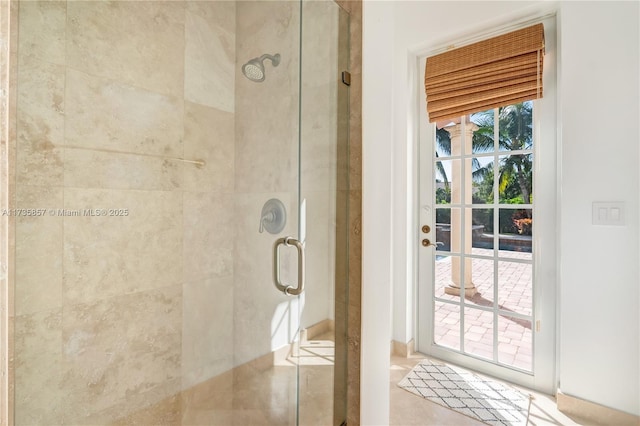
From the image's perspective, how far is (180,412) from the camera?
4.41ft

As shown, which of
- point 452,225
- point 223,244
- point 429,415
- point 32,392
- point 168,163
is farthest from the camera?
point 452,225

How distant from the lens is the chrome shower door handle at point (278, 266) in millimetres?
966

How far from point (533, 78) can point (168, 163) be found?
205 centimetres

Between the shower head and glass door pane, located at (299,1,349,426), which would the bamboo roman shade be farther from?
the shower head

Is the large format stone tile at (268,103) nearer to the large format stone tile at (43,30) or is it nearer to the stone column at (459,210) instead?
the large format stone tile at (43,30)

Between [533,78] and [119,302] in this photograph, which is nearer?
[119,302]

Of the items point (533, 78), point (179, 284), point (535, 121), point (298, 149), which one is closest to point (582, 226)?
point (535, 121)

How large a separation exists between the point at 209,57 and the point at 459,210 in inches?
70.4

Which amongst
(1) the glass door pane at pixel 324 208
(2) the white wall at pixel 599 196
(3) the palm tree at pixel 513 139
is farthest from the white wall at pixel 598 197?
(1) the glass door pane at pixel 324 208

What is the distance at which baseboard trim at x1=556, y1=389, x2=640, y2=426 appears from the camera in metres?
1.43

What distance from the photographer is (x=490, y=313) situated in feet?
6.51

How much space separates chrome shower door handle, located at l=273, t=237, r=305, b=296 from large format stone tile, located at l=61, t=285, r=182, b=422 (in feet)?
1.95

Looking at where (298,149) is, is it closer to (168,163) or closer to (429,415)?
(168,163)

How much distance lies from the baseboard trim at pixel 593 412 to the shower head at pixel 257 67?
2158mm
